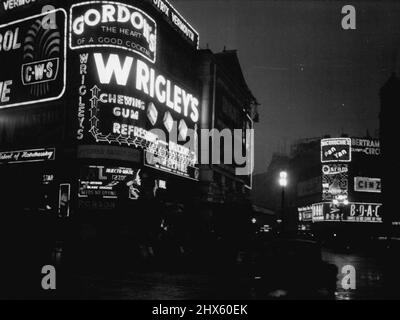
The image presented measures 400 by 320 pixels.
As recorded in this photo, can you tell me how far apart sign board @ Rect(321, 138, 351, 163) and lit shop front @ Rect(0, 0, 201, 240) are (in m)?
40.9

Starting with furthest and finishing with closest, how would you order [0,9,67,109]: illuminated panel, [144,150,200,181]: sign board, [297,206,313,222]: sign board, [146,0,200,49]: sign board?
[297,206,313,222]: sign board
[146,0,200,49]: sign board
[144,150,200,181]: sign board
[0,9,67,109]: illuminated panel

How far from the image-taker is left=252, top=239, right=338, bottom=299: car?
53.5 ft

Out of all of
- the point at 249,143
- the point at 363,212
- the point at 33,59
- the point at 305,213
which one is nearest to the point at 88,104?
the point at 33,59

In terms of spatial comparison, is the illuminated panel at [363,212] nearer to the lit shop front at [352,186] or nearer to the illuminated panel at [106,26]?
the lit shop front at [352,186]

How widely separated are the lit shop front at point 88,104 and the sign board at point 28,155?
0.25ft

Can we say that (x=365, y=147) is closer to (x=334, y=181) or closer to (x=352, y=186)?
(x=352, y=186)

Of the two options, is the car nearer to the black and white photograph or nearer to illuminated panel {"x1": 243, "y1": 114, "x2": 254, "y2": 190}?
the black and white photograph

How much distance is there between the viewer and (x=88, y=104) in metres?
32.5

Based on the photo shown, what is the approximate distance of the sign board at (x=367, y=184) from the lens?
241 ft

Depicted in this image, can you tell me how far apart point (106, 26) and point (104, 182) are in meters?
10.1

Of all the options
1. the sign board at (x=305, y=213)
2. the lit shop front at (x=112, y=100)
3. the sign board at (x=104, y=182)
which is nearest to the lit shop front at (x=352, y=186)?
the sign board at (x=305, y=213)

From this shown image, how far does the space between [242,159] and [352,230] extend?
2271 cm

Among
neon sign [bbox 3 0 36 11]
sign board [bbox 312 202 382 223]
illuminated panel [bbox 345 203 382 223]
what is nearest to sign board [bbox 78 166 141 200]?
neon sign [bbox 3 0 36 11]
